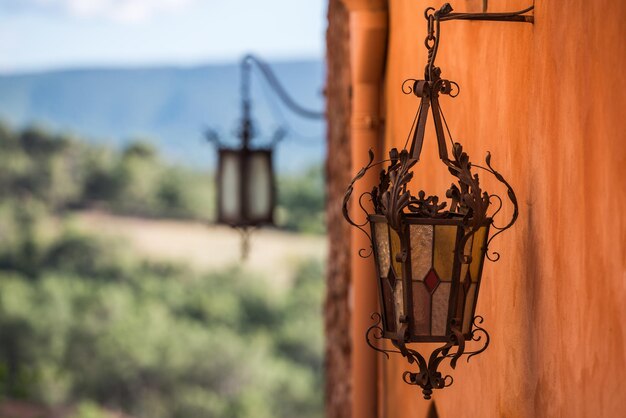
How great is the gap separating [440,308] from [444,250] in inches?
4.9

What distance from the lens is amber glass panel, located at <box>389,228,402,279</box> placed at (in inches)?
103

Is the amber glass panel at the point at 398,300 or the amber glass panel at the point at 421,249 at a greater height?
the amber glass panel at the point at 421,249

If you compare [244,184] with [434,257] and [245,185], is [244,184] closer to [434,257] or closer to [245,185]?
[245,185]

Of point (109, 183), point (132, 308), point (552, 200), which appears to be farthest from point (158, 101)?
point (552, 200)

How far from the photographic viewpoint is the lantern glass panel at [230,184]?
7965mm

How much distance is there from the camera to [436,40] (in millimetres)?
2805

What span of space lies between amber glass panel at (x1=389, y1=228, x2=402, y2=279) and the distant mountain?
20100 millimetres

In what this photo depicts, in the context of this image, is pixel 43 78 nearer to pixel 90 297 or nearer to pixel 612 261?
pixel 90 297

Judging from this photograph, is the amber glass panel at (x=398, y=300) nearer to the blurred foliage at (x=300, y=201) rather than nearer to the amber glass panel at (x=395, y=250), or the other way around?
the amber glass panel at (x=395, y=250)

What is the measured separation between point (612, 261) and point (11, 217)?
1975 cm

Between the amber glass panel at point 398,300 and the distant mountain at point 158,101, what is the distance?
65.8 feet

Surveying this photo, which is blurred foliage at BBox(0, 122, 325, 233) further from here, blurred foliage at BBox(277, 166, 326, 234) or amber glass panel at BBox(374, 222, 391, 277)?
amber glass panel at BBox(374, 222, 391, 277)

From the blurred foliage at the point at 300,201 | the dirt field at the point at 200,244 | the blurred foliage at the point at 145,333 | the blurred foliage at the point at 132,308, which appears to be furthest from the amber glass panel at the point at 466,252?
the blurred foliage at the point at 300,201

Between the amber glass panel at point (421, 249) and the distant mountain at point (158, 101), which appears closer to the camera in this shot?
the amber glass panel at point (421, 249)
